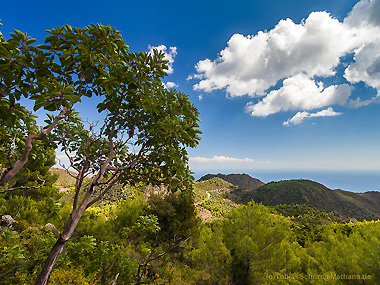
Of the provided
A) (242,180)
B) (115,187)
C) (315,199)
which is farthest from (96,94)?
(242,180)

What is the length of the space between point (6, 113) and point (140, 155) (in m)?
1.94

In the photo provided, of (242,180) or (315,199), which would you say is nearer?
(315,199)

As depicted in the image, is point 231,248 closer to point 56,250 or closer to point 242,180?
point 56,250

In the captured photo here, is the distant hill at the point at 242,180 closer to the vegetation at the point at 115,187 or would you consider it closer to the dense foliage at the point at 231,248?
the dense foliage at the point at 231,248

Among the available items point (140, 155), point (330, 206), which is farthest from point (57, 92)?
point (330, 206)

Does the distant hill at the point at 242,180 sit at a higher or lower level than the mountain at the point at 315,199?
higher

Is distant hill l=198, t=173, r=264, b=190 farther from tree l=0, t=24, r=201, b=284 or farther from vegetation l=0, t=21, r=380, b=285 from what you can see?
tree l=0, t=24, r=201, b=284

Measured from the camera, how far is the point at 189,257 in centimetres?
1388

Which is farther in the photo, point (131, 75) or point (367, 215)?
point (367, 215)

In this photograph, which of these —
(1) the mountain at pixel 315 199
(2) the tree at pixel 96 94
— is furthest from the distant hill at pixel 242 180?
(2) the tree at pixel 96 94

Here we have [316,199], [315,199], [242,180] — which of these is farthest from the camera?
[242,180]

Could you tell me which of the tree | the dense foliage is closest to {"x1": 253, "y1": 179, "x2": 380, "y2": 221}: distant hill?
the dense foliage

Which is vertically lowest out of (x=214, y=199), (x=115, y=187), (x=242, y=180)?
(x=214, y=199)

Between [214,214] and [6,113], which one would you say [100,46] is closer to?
[6,113]
